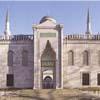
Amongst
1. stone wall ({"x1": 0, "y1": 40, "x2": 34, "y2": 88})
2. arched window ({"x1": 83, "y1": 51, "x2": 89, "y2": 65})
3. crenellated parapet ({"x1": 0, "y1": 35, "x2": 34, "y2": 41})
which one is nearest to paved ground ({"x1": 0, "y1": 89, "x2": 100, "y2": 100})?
stone wall ({"x1": 0, "y1": 40, "x2": 34, "y2": 88})

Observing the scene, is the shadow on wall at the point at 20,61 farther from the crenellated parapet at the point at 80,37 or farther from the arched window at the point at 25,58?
the crenellated parapet at the point at 80,37

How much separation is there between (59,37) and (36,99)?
503 inches

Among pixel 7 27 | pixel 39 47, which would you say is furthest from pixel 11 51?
pixel 7 27

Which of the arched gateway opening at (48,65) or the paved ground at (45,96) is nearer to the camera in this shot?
the paved ground at (45,96)

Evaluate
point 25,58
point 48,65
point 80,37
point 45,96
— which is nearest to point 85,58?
point 80,37

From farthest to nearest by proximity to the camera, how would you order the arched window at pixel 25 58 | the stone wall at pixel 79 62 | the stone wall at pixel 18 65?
the arched window at pixel 25 58 < the stone wall at pixel 79 62 < the stone wall at pixel 18 65

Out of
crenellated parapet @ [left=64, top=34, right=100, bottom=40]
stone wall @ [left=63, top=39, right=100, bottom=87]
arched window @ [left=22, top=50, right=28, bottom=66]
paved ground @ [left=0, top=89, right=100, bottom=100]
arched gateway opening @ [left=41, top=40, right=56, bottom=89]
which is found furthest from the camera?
crenellated parapet @ [left=64, top=34, right=100, bottom=40]

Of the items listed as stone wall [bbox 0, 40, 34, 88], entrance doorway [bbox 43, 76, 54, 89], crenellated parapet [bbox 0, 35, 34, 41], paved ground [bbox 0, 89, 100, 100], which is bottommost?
paved ground [bbox 0, 89, 100, 100]

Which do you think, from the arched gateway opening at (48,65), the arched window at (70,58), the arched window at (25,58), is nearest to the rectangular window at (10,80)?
the arched window at (25,58)

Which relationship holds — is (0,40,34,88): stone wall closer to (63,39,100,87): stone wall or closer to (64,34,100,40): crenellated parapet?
(63,39,100,87): stone wall

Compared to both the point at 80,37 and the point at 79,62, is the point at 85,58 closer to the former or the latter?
the point at 79,62

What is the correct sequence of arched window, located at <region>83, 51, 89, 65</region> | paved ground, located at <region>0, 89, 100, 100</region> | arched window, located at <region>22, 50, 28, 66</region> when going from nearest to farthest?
paved ground, located at <region>0, 89, 100, 100</region>
arched window, located at <region>22, 50, 28, 66</region>
arched window, located at <region>83, 51, 89, 65</region>

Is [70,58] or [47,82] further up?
[70,58]

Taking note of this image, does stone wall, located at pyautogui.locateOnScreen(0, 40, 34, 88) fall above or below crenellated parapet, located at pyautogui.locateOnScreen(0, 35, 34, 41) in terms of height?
below
